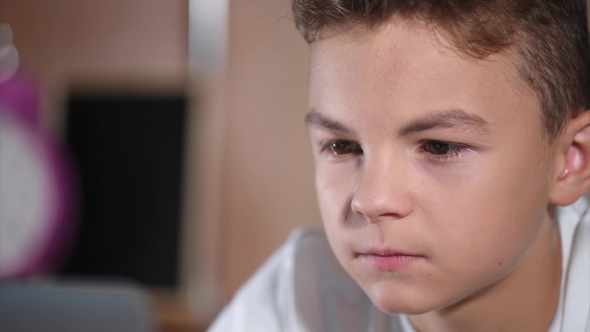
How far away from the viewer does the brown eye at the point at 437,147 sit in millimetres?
696

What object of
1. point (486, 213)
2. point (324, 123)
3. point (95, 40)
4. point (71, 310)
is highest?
point (95, 40)

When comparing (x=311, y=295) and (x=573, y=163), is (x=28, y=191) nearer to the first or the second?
(x=311, y=295)

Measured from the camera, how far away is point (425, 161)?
0.69 m

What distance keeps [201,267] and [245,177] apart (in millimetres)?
307

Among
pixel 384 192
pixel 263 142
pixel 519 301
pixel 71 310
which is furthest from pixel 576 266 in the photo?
pixel 263 142

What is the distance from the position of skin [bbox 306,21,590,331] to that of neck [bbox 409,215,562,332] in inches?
2.5

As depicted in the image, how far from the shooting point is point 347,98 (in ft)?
2.33

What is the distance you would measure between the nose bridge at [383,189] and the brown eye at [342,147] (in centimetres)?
7

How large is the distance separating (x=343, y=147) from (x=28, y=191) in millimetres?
1628

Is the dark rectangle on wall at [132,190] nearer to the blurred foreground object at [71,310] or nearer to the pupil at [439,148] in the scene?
the blurred foreground object at [71,310]

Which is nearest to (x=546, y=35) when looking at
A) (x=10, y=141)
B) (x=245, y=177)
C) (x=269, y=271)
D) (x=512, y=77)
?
(x=512, y=77)

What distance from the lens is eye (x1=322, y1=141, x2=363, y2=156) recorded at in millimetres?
749

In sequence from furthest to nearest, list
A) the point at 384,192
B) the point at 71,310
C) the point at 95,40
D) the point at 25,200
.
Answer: the point at 95,40, the point at 25,200, the point at 71,310, the point at 384,192

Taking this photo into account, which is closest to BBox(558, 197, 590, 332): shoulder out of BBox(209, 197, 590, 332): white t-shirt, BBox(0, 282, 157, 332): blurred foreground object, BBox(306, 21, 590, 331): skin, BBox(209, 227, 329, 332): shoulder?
BBox(209, 197, 590, 332): white t-shirt
